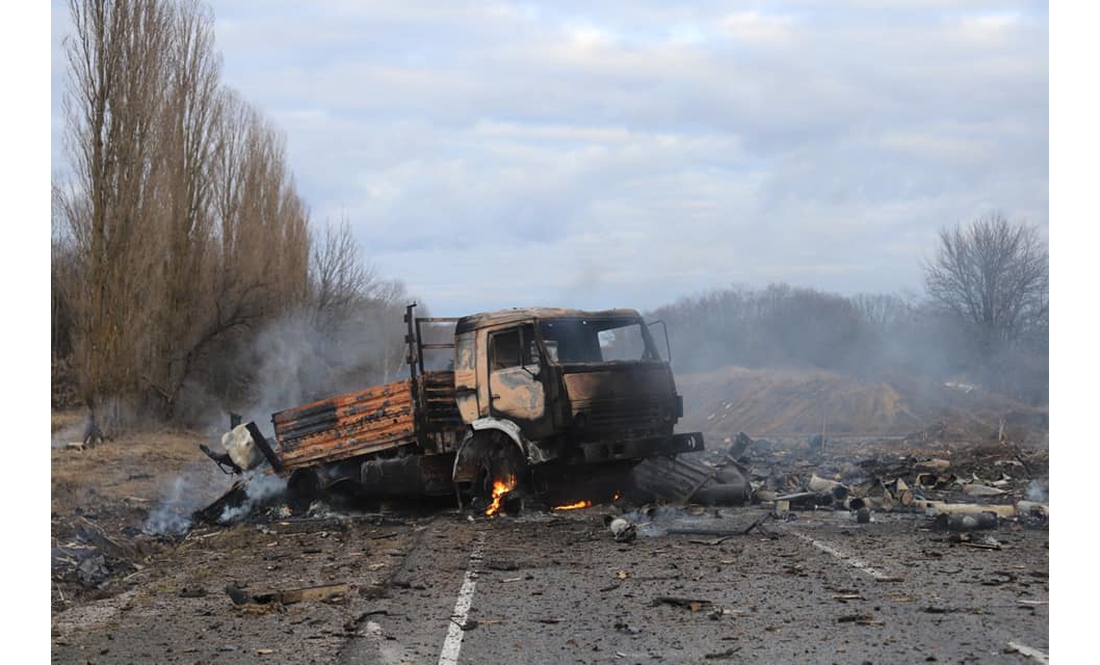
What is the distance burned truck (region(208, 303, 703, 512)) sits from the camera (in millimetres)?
13227

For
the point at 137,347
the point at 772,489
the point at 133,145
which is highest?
the point at 133,145

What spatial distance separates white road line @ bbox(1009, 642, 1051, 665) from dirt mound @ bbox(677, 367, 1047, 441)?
2998 centimetres

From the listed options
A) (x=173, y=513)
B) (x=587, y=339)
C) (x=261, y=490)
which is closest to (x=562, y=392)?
(x=587, y=339)

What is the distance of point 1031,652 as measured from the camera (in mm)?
5844

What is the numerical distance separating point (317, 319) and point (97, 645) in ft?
113

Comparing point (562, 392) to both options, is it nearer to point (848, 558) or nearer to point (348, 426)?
point (348, 426)

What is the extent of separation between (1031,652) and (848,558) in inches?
141

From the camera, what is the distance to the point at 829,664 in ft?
18.9

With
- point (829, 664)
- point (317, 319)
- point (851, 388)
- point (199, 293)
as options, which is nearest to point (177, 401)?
point (199, 293)

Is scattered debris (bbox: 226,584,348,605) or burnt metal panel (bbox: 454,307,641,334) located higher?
burnt metal panel (bbox: 454,307,641,334)

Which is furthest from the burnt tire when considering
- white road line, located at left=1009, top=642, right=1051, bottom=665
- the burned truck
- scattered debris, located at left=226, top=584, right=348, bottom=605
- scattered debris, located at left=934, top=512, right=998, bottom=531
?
white road line, located at left=1009, top=642, right=1051, bottom=665

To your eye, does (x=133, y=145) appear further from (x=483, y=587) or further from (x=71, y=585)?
(x=483, y=587)

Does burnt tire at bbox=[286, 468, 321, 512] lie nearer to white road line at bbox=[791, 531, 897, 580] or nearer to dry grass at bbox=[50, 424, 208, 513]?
dry grass at bbox=[50, 424, 208, 513]

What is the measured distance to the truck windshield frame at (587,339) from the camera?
13633 millimetres
